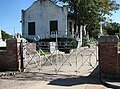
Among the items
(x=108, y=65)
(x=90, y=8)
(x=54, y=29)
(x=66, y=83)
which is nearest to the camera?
(x=66, y=83)

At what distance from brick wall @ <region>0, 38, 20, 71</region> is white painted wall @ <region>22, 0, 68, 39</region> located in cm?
1839

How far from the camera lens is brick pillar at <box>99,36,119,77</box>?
9.98m

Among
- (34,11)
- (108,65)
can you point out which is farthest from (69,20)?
(108,65)

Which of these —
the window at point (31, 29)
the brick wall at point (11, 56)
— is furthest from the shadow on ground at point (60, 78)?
the window at point (31, 29)

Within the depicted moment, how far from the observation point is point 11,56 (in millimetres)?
12570

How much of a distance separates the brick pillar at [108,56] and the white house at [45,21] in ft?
66.1

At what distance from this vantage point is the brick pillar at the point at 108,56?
998 cm

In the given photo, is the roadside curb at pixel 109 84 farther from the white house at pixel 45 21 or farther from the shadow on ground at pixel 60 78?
the white house at pixel 45 21

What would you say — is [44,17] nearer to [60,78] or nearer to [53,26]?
[53,26]

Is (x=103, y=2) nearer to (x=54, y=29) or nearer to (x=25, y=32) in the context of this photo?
(x=54, y=29)

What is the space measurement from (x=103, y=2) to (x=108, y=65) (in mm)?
22922

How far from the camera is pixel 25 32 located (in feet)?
108

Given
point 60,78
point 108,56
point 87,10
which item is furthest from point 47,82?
point 87,10

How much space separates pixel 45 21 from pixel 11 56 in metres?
19.8
